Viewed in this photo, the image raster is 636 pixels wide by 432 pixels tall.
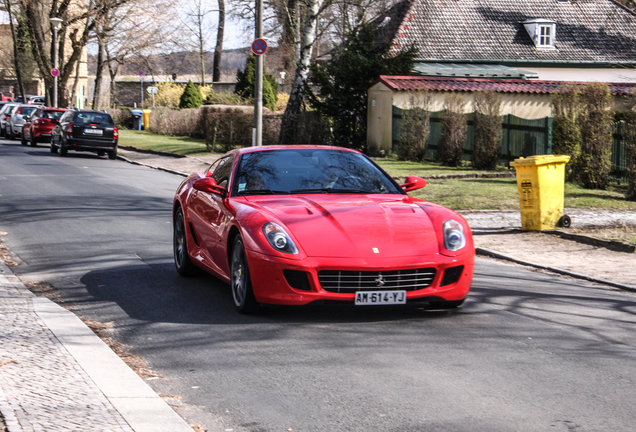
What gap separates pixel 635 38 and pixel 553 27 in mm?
5048

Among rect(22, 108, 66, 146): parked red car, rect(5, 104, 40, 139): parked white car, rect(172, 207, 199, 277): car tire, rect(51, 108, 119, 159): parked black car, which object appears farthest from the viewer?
rect(5, 104, 40, 139): parked white car

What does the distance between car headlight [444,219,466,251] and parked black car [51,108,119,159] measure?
993 inches

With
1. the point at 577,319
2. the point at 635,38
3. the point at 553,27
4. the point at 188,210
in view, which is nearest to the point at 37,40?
the point at 553,27

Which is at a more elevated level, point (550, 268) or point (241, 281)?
point (241, 281)

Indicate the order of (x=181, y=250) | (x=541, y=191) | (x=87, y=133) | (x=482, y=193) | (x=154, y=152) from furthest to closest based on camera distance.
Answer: (x=154, y=152) < (x=87, y=133) < (x=482, y=193) < (x=541, y=191) < (x=181, y=250)

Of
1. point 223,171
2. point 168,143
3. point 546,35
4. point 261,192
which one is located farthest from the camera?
point 546,35

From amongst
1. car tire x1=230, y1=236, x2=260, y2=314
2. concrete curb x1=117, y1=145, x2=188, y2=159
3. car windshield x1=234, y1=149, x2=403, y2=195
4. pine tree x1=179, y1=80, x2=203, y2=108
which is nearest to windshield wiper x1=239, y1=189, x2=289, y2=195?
car windshield x1=234, y1=149, x2=403, y2=195

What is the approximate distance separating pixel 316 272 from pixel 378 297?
52 centimetres

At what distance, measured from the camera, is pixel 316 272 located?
21.3 feet

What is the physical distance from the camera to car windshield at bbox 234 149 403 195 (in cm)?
773

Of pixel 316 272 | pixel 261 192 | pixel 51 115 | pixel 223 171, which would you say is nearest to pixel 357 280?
pixel 316 272

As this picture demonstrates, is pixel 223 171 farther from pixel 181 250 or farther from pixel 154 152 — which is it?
pixel 154 152

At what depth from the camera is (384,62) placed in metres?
30.9

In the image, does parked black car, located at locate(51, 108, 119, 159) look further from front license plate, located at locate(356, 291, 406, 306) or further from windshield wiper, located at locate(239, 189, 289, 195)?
front license plate, located at locate(356, 291, 406, 306)
